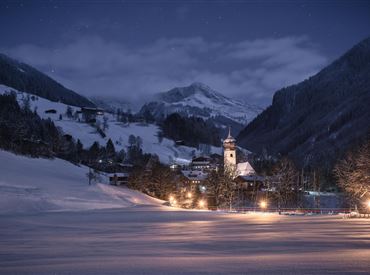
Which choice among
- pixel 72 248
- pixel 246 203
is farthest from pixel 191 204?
pixel 72 248

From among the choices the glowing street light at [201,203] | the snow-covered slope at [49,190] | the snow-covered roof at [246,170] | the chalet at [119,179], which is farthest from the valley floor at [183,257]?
the snow-covered roof at [246,170]

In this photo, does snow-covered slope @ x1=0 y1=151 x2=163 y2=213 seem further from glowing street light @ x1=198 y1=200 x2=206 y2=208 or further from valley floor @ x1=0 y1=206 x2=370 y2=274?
valley floor @ x1=0 y1=206 x2=370 y2=274

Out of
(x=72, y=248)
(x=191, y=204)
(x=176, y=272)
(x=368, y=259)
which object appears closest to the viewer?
(x=176, y=272)

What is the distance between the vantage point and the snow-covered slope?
65.1 metres

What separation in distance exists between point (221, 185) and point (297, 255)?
75222mm

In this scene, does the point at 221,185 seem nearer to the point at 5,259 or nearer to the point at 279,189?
the point at 279,189

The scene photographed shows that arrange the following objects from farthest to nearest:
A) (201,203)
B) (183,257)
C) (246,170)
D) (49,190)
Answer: (246,170) → (201,203) → (49,190) → (183,257)

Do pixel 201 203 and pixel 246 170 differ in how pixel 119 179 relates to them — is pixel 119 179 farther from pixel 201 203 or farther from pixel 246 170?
pixel 201 203

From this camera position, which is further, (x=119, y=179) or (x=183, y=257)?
(x=119, y=179)

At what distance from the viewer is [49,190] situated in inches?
2972

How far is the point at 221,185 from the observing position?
9194 centimetres

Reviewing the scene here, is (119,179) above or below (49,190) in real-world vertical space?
above

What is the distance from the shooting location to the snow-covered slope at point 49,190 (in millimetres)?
65062

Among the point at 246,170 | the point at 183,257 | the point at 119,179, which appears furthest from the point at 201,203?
the point at 183,257
